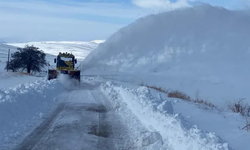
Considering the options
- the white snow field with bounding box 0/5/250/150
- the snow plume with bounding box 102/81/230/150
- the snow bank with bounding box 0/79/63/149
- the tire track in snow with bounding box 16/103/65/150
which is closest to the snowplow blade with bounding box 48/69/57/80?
the white snow field with bounding box 0/5/250/150

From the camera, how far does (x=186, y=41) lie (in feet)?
84.9

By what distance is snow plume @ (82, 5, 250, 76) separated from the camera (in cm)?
2452

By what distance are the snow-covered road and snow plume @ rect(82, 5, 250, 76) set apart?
15.4 meters

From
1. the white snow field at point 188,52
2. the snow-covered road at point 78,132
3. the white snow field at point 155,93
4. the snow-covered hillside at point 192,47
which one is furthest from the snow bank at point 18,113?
the snow-covered hillside at point 192,47

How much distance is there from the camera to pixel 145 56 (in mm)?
27797

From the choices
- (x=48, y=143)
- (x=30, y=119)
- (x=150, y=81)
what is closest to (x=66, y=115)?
(x=30, y=119)

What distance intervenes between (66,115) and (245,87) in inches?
571

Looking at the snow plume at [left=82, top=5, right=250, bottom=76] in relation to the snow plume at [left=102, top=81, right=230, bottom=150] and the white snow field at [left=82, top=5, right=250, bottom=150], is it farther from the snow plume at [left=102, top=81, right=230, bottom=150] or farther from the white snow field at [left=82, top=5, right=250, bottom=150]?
the snow plume at [left=102, top=81, right=230, bottom=150]

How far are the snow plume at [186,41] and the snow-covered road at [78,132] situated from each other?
15.4m

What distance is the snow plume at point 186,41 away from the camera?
2452 cm

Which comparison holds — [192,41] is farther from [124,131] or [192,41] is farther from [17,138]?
[17,138]

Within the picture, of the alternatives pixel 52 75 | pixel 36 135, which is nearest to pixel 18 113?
pixel 36 135

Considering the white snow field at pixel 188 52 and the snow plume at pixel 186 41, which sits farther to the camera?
the snow plume at pixel 186 41

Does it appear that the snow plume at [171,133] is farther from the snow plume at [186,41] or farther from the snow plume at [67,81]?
the snow plume at [186,41]
